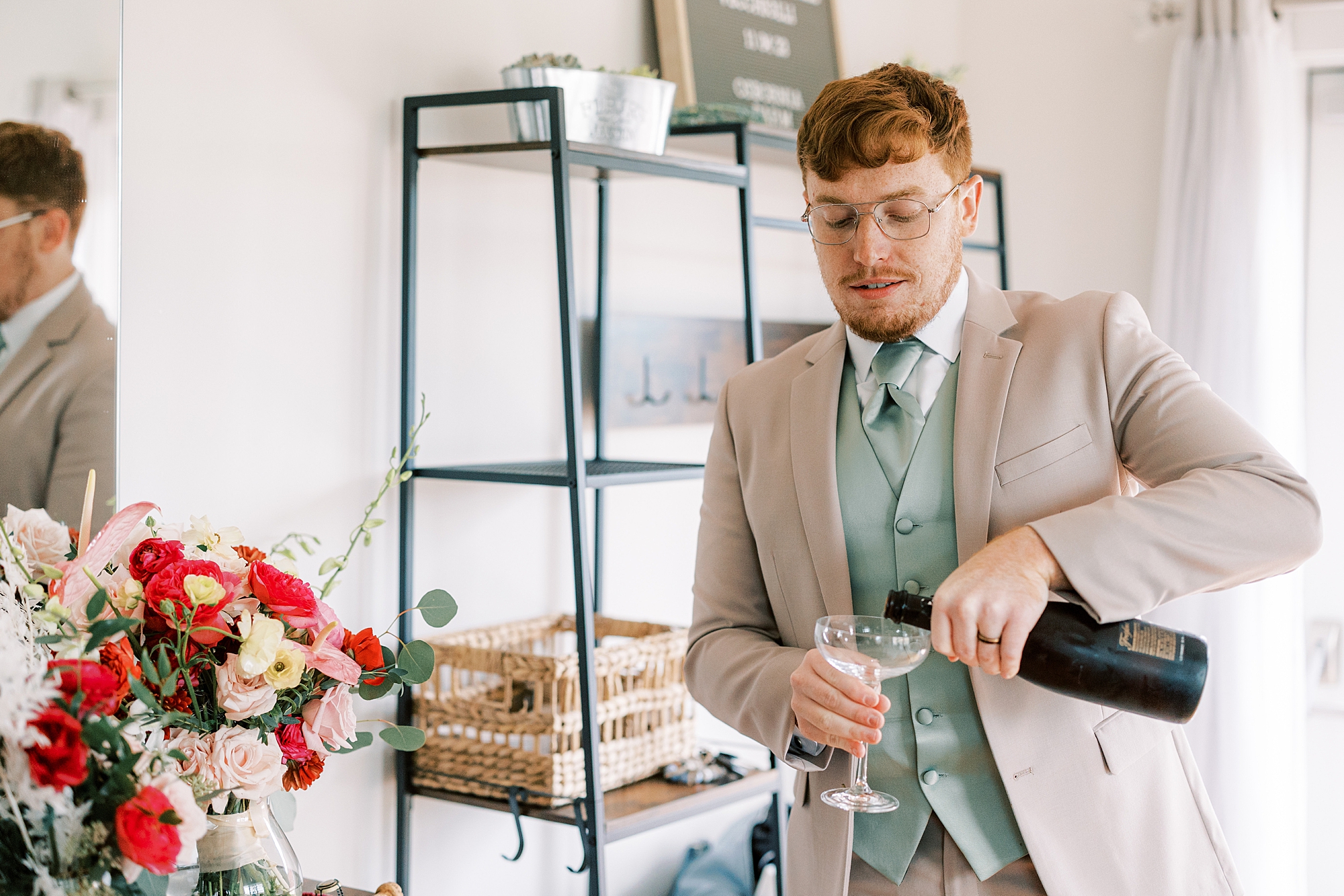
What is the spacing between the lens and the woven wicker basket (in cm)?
215

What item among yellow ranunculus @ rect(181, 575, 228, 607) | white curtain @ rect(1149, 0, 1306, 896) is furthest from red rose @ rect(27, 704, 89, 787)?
white curtain @ rect(1149, 0, 1306, 896)

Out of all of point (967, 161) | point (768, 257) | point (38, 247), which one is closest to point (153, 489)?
point (38, 247)

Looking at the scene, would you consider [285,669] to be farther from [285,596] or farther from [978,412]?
[978,412]

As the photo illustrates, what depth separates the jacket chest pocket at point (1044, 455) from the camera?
1406 millimetres

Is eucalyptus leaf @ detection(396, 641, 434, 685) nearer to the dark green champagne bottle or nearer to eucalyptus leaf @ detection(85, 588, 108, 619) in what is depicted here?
eucalyptus leaf @ detection(85, 588, 108, 619)

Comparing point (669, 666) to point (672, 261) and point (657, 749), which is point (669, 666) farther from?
point (672, 261)

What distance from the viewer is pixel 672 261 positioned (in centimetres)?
284

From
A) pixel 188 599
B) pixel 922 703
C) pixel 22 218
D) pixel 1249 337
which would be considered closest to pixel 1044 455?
pixel 922 703

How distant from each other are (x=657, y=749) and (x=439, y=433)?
2.41 feet

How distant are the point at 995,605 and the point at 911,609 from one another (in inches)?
4.2

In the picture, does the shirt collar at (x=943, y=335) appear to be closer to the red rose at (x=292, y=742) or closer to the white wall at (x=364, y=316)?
the red rose at (x=292, y=742)

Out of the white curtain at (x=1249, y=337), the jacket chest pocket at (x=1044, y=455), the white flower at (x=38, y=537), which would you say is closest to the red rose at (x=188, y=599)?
the white flower at (x=38, y=537)

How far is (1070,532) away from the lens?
4.10 ft

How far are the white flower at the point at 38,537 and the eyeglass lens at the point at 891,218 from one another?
885 mm
